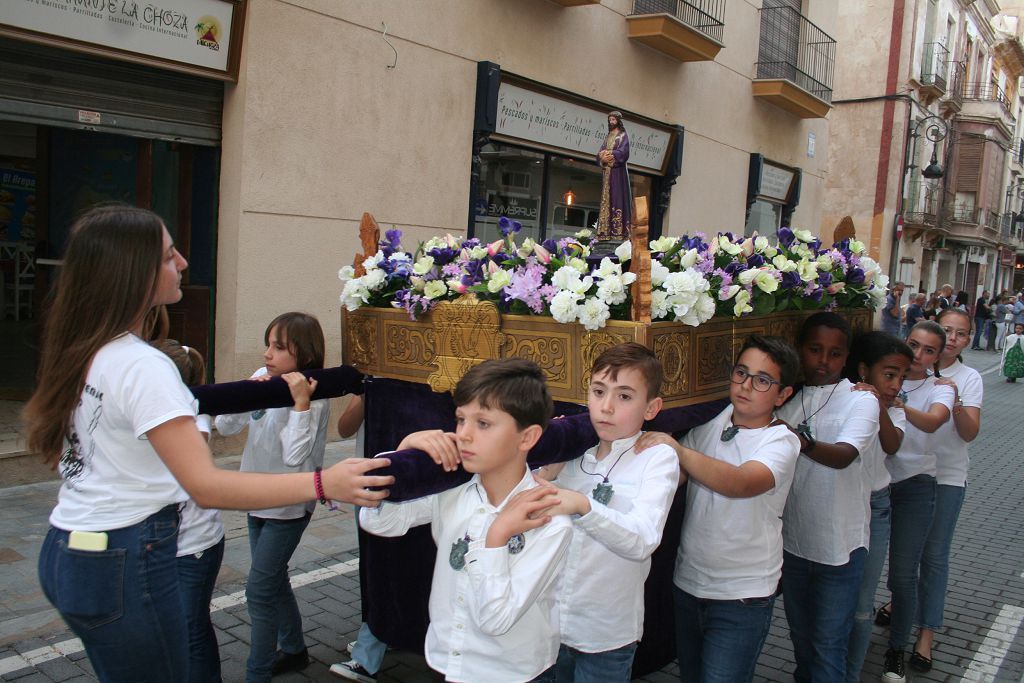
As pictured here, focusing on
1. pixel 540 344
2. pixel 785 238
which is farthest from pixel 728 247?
pixel 540 344

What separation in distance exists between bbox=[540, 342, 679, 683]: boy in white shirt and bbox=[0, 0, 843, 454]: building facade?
17.2 ft

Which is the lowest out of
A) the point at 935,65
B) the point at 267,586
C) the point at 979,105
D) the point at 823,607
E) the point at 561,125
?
the point at 267,586

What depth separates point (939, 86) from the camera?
2511 centimetres

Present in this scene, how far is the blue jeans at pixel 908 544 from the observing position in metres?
3.96

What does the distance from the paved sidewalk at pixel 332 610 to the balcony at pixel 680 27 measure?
7.03m

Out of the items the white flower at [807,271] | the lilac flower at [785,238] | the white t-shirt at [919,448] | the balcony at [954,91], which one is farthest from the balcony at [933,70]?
the white flower at [807,271]

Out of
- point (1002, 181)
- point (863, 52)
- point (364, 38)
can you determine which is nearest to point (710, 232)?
point (364, 38)

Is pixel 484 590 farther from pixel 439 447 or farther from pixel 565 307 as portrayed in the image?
pixel 565 307

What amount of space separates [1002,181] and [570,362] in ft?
132

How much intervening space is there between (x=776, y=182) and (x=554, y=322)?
1342cm

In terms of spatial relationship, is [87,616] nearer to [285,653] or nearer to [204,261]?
[285,653]

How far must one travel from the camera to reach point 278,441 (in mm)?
3502

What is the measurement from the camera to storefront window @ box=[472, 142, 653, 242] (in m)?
9.72

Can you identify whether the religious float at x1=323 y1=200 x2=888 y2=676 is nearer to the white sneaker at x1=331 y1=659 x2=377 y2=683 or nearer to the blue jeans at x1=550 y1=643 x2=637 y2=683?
the white sneaker at x1=331 y1=659 x2=377 y2=683
